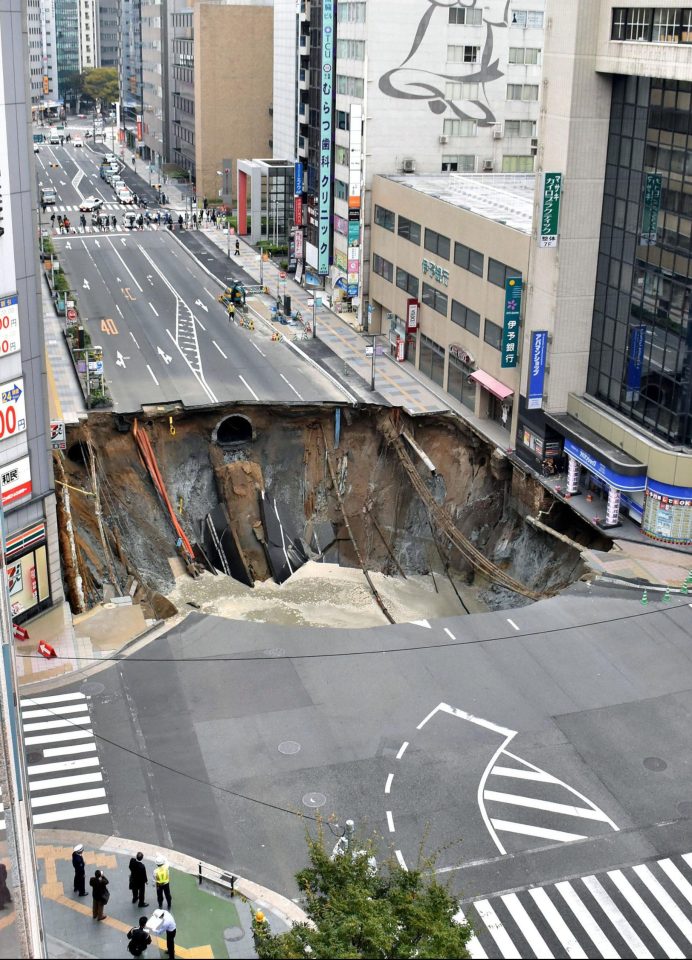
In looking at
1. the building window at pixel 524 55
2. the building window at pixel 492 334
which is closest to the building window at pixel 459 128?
the building window at pixel 524 55

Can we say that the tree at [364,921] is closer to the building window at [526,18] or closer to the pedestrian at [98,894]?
the pedestrian at [98,894]

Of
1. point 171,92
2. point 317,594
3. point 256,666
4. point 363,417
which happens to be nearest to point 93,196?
point 171,92

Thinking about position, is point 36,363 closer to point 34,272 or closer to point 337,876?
point 34,272

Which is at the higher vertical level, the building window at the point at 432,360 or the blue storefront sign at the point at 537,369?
the blue storefront sign at the point at 537,369

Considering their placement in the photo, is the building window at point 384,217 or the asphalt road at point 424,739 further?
the building window at point 384,217

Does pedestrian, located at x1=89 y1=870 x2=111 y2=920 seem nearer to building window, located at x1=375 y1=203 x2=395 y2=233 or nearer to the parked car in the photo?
building window, located at x1=375 y1=203 x2=395 y2=233

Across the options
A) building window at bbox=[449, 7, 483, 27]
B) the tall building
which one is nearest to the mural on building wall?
the tall building

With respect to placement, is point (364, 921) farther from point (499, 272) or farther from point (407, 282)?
point (407, 282)
